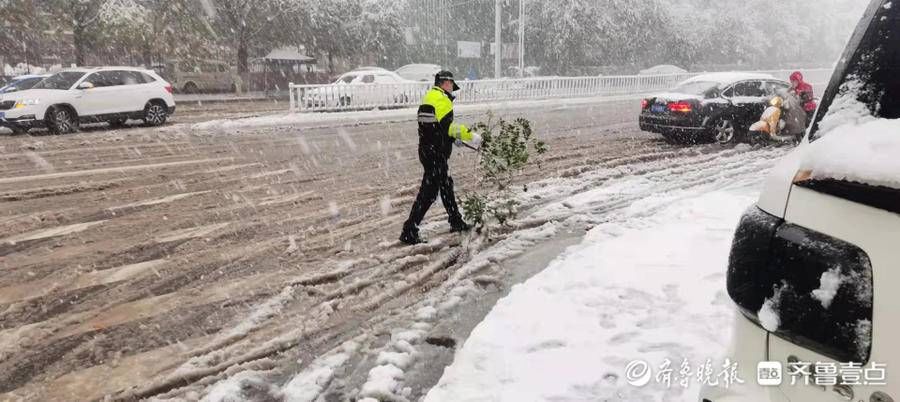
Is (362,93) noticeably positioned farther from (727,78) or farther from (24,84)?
(727,78)

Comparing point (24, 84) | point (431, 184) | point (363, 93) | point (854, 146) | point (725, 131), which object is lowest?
point (431, 184)

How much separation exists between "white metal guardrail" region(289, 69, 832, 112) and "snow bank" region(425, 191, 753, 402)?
16.1 m

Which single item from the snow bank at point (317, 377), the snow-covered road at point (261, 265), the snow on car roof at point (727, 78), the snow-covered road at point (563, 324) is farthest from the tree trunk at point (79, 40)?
the snow bank at point (317, 377)

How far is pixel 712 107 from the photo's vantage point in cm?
1268

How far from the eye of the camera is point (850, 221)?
4.50 ft

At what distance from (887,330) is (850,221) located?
0.25 metres

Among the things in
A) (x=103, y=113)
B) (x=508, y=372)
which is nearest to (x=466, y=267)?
(x=508, y=372)

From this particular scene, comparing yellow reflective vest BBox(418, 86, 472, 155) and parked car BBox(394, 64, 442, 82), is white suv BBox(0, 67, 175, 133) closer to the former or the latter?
yellow reflective vest BBox(418, 86, 472, 155)

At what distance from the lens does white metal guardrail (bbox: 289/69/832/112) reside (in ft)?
67.4

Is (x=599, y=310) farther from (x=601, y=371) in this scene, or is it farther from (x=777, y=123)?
(x=777, y=123)

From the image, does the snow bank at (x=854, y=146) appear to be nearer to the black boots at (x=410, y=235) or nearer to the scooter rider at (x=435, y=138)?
the scooter rider at (x=435, y=138)

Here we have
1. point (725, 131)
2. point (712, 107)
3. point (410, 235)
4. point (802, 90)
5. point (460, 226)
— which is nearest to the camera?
point (410, 235)

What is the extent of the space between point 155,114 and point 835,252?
1860cm

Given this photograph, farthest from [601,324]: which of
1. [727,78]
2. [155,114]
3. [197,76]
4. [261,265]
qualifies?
[197,76]
